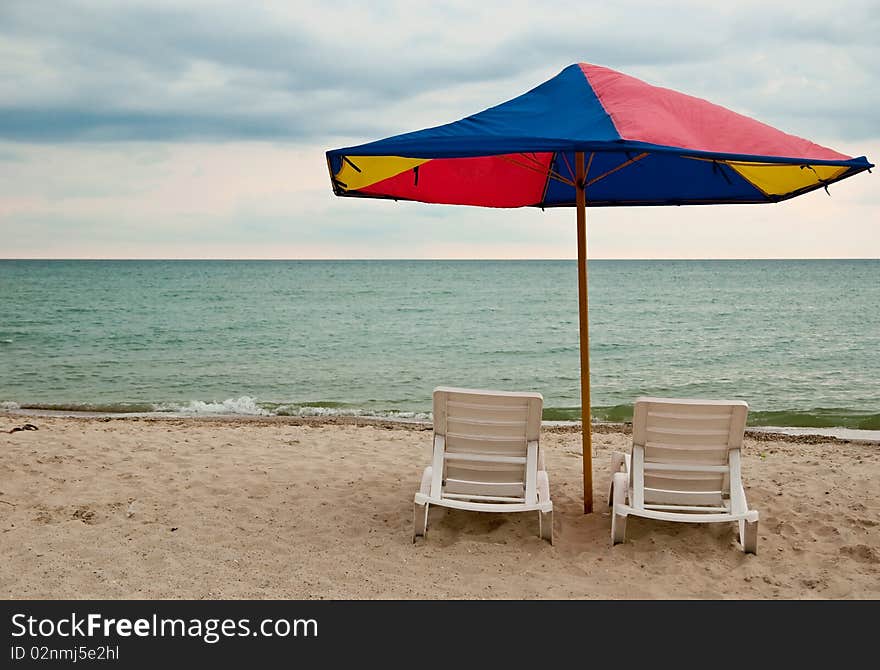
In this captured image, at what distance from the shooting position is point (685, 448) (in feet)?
14.9

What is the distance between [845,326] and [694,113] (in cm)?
2647

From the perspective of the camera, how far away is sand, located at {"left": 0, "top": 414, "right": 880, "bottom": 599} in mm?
4023

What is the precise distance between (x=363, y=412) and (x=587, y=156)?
6906 millimetres

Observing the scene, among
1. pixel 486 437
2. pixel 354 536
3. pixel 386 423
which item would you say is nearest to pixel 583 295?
pixel 486 437

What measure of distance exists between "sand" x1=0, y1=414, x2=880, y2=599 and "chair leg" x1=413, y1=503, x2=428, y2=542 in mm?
104

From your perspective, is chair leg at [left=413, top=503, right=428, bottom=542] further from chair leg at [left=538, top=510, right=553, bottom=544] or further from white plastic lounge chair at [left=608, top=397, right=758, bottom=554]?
white plastic lounge chair at [left=608, top=397, right=758, bottom=554]

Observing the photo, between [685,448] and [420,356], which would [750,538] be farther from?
[420,356]

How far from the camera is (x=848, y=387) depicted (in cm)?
1395

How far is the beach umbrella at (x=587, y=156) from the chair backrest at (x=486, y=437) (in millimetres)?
431

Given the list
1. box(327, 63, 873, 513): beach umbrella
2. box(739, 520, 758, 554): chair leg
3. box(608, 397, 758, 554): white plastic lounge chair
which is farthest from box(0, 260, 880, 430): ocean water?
box(739, 520, 758, 554): chair leg

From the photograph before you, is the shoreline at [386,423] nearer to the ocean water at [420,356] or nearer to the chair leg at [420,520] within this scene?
the ocean water at [420,356]

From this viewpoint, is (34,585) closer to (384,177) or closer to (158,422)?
(384,177)

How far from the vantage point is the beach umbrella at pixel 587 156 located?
3746mm
